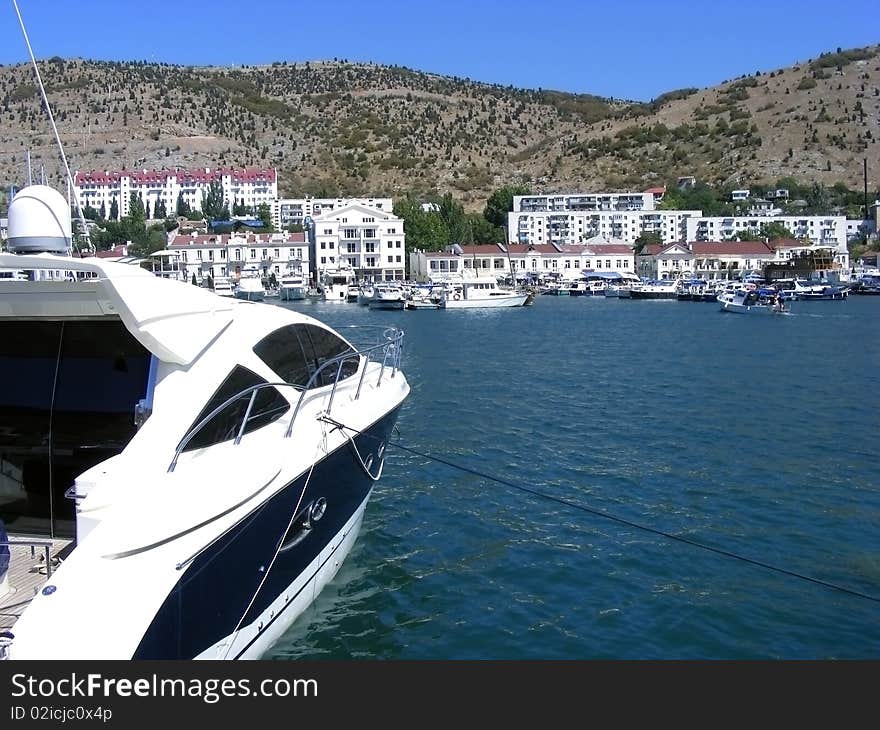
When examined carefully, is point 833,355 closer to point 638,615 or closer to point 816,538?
point 816,538

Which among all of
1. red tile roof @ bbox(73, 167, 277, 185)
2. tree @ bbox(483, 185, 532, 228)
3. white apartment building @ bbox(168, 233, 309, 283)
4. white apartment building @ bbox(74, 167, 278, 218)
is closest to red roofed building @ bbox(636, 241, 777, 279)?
tree @ bbox(483, 185, 532, 228)

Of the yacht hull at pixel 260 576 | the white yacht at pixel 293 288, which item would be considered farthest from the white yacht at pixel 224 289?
the white yacht at pixel 293 288

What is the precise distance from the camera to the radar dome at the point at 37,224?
7949mm

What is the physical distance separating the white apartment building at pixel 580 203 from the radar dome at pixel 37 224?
14573cm

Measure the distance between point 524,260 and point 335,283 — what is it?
31702 millimetres

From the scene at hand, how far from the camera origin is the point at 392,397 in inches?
441

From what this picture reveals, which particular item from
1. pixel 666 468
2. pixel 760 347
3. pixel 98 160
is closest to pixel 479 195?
pixel 98 160

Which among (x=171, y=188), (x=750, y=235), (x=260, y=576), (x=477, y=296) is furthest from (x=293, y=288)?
(x=260, y=576)

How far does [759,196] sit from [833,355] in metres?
141

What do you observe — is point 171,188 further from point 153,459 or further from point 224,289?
point 153,459

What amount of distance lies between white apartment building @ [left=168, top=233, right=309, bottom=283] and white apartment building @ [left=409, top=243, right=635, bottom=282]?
15.9 m

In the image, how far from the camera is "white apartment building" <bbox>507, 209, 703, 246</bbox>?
481 feet

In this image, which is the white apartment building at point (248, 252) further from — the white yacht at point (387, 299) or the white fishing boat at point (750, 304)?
the white fishing boat at point (750, 304)

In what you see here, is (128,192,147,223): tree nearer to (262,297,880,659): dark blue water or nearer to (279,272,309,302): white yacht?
(279,272,309,302): white yacht
